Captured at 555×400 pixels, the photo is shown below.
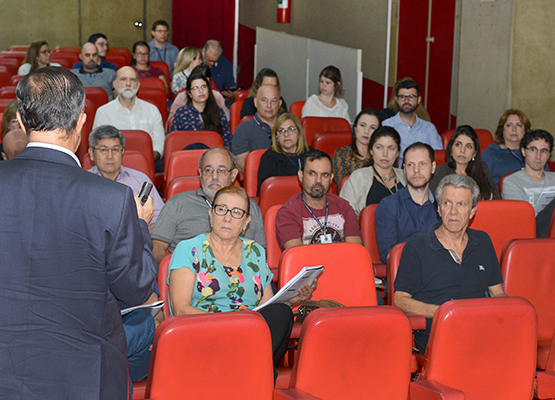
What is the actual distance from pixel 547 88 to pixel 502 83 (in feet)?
1.30

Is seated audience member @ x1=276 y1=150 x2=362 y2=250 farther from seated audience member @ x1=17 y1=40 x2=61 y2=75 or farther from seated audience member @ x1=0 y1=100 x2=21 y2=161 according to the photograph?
seated audience member @ x1=17 y1=40 x2=61 y2=75

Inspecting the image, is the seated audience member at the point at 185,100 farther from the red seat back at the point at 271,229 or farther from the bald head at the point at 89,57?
the red seat back at the point at 271,229

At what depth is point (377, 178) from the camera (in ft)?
12.3

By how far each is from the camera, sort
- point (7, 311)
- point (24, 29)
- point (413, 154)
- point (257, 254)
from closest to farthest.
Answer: point (7, 311)
point (257, 254)
point (413, 154)
point (24, 29)

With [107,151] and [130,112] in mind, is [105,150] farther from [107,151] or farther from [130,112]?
[130,112]

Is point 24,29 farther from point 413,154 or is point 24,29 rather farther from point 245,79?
point 413,154

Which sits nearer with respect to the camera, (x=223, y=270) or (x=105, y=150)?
(x=223, y=270)

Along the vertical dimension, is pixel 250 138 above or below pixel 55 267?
above

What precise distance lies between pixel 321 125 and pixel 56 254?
4263mm

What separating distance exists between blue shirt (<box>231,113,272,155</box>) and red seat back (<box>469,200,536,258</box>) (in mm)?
2030

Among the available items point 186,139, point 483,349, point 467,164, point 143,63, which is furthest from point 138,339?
point 143,63

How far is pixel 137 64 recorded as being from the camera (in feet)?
24.7

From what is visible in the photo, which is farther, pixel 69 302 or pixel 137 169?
pixel 137 169

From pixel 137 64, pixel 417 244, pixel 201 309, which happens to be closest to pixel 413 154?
pixel 417 244
